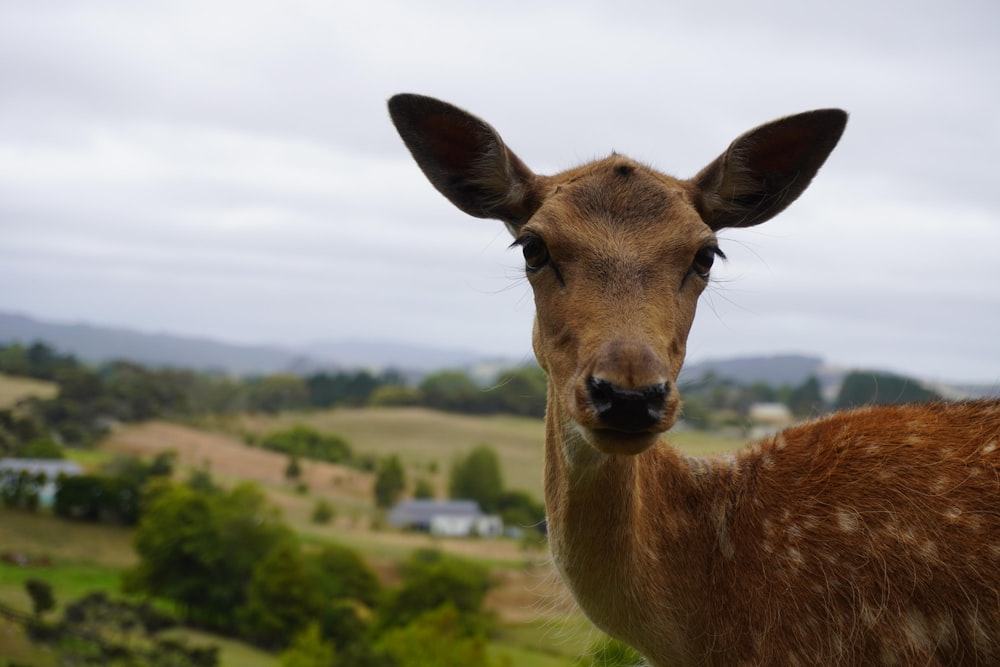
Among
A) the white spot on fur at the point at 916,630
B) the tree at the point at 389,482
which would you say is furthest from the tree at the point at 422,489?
the white spot on fur at the point at 916,630

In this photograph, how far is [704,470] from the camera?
28.0ft

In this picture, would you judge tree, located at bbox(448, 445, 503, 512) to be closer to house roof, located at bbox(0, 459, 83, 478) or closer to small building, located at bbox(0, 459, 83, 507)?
house roof, located at bbox(0, 459, 83, 478)

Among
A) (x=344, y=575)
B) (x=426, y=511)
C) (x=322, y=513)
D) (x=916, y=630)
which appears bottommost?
(x=344, y=575)

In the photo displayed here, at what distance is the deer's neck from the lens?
752 cm

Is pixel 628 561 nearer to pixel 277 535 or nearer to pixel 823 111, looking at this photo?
pixel 823 111

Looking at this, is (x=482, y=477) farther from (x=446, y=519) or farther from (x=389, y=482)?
(x=389, y=482)

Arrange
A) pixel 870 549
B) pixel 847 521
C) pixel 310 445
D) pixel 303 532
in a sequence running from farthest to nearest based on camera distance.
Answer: pixel 310 445
pixel 303 532
pixel 847 521
pixel 870 549

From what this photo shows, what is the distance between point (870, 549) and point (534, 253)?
367 centimetres

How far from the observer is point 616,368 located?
20.5ft

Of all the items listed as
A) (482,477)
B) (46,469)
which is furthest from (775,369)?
(46,469)

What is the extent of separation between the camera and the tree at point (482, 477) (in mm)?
174750

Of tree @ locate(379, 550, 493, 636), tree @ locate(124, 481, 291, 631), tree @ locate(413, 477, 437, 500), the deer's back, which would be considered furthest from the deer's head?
tree @ locate(413, 477, 437, 500)

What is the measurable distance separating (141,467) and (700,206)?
155 metres

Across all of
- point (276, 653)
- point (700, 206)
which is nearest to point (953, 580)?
point (700, 206)
